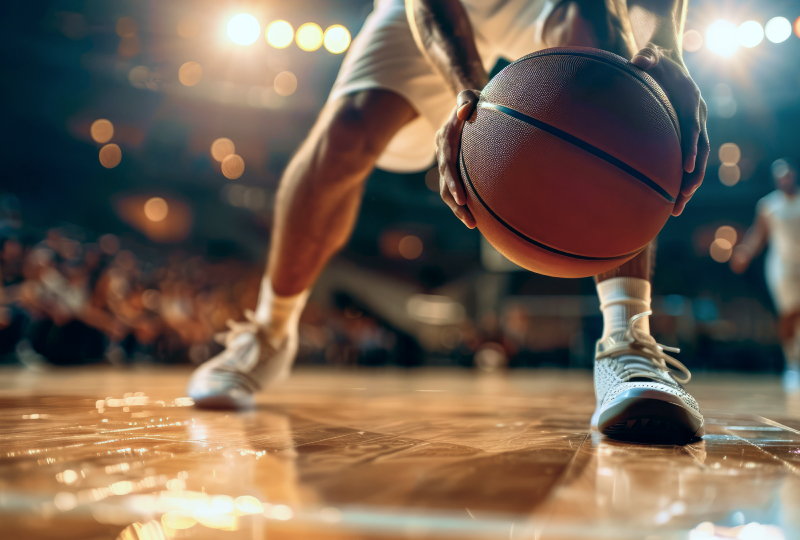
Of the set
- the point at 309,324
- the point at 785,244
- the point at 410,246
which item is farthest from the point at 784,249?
the point at 410,246

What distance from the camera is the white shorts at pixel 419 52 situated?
4.19 feet

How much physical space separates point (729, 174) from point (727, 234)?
1.38 metres

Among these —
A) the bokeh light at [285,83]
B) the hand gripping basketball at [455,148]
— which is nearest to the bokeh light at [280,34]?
the bokeh light at [285,83]

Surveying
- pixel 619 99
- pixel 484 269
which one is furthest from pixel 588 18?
pixel 484 269

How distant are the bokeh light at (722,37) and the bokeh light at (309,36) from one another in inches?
211

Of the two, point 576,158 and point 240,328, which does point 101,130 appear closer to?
point 240,328

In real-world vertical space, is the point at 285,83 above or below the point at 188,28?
above

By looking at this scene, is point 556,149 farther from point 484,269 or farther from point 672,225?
point 672,225

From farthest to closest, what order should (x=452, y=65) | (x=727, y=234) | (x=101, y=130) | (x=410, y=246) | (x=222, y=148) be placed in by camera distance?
1. (x=410, y=246)
2. (x=727, y=234)
3. (x=222, y=148)
4. (x=101, y=130)
5. (x=452, y=65)

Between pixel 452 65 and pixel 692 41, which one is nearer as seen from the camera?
pixel 452 65

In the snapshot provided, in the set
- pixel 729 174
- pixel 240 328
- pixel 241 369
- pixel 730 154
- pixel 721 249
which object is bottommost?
pixel 241 369

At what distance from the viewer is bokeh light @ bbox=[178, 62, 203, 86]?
9.71m

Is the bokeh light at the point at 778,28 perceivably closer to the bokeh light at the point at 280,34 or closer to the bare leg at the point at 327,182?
the bokeh light at the point at 280,34

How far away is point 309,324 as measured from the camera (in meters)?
7.97
